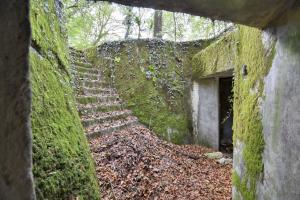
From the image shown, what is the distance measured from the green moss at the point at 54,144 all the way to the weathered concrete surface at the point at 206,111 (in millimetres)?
4980

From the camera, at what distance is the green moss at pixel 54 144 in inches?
77.5

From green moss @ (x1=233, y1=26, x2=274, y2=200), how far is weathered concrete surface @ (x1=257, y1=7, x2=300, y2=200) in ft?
0.51

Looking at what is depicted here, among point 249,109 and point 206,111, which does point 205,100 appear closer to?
point 206,111

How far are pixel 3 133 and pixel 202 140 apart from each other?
7.08 metres

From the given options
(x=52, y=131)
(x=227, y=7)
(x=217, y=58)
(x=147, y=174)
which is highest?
(x=217, y=58)

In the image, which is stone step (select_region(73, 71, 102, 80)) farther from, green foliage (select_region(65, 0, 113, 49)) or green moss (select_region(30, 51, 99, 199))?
green foliage (select_region(65, 0, 113, 49))

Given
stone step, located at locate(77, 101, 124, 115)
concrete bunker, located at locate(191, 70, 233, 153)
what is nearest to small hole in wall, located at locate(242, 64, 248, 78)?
stone step, located at locate(77, 101, 124, 115)

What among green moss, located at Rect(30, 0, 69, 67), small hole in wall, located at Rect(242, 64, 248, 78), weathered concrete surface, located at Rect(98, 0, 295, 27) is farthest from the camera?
small hole in wall, located at Rect(242, 64, 248, 78)

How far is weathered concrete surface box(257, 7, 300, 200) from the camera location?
1.94 meters

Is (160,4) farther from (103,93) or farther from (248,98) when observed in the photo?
(103,93)

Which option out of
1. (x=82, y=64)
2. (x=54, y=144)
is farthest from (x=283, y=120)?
(x=82, y=64)

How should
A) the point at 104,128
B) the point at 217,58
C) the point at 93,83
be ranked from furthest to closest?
the point at 93,83 → the point at 217,58 → the point at 104,128

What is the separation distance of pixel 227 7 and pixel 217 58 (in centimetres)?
404

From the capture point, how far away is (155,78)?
26.0 feet
